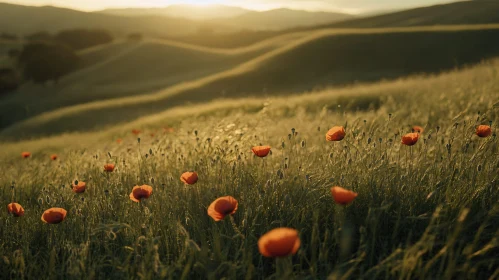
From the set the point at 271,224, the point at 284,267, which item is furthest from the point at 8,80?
the point at 284,267

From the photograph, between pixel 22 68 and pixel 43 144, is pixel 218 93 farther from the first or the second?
pixel 22 68

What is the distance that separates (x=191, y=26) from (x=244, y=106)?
107 m

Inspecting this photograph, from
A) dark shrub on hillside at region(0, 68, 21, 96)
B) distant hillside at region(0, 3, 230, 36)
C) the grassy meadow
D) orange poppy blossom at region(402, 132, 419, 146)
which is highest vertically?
distant hillside at region(0, 3, 230, 36)

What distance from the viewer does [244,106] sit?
1338 centimetres

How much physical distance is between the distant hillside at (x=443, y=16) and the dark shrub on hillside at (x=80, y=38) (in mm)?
34671

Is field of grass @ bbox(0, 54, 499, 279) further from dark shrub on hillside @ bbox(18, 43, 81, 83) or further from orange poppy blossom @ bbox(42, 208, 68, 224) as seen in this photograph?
dark shrub on hillside @ bbox(18, 43, 81, 83)

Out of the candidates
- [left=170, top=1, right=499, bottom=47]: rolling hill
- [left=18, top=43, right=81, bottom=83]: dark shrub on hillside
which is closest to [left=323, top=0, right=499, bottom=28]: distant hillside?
[left=170, top=1, right=499, bottom=47]: rolling hill

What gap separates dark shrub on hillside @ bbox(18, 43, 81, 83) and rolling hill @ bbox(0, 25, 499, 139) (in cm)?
1843

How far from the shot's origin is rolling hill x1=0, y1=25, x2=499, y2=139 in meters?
21.7

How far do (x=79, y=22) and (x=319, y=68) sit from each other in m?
115

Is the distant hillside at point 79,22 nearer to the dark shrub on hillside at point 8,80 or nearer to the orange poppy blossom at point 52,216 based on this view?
the dark shrub on hillside at point 8,80

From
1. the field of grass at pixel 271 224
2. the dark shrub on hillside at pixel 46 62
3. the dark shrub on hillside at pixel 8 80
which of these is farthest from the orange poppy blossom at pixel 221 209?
the dark shrub on hillside at pixel 8 80

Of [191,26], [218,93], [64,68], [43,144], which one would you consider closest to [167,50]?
[64,68]

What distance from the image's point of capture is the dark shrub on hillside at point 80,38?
58500 millimetres
